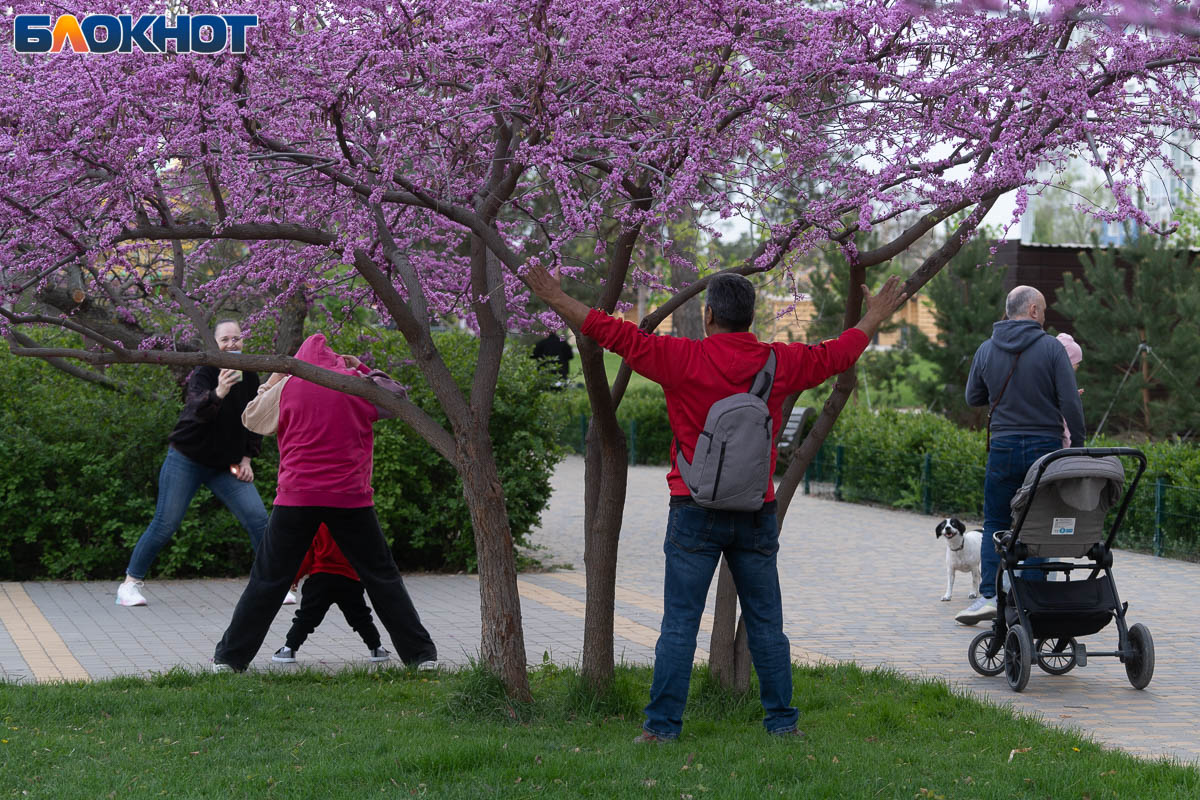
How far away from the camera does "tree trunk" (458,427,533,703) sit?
6039 mm

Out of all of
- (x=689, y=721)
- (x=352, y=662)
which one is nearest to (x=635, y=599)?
(x=352, y=662)

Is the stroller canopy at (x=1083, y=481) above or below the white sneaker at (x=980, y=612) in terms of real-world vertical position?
above

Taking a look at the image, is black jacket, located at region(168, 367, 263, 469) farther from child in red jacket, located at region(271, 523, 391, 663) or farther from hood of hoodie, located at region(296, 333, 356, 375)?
hood of hoodie, located at region(296, 333, 356, 375)

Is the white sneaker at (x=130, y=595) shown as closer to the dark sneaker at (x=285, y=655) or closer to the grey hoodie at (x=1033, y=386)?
the dark sneaker at (x=285, y=655)

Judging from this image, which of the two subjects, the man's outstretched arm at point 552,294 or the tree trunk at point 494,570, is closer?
the man's outstretched arm at point 552,294

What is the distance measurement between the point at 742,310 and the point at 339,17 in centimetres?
200

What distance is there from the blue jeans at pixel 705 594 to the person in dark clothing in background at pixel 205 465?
4388 millimetres

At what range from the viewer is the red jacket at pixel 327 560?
24.4ft

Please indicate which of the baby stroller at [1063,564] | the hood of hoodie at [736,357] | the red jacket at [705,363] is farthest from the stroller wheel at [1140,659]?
the hood of hoodie at [736,357]

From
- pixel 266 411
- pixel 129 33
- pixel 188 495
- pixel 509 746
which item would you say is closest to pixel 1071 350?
pixel 266 411

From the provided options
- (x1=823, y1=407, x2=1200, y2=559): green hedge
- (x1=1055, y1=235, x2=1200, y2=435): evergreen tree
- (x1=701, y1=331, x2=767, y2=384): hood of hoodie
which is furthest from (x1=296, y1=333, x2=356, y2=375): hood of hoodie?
(x1=1055, y1=235, x2=1200, y2=435): evergreen tree

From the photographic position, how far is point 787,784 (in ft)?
16.1

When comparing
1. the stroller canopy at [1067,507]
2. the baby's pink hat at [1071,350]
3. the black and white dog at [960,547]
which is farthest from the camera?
the black and white dog at [960,547]

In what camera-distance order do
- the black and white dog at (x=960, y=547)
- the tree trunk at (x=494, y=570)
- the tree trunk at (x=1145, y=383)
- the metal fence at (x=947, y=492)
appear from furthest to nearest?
1. the tree trunk at (x=1145, y=383)
2. the metal fence at (x=947, y=492)
3. the black and white dog at (x=960, y=547)
4. the tree trunk at (x=494, y=570)
